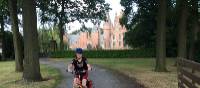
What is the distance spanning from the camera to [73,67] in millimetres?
11477

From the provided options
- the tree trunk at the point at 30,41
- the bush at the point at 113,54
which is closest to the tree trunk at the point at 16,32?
the tree trunk at the point at 30,41

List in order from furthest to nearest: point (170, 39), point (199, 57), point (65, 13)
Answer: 1. point (65, 13)
2. point (170, 39)
3. point (199, 57)

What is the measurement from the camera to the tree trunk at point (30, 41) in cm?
2061

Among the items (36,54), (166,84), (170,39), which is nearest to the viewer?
(166,84)

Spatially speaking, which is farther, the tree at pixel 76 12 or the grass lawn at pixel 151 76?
the tree at pixel 76 12

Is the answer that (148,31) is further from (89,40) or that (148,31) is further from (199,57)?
(89,40)

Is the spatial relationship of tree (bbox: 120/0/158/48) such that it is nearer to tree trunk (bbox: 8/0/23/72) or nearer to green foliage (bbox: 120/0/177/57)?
green foliage (bbox: 120/0/177/57)

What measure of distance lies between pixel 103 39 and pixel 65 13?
6316 cm

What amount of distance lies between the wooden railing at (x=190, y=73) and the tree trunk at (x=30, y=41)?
10653mm

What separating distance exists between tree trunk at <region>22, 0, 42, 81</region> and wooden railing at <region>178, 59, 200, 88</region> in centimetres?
1065

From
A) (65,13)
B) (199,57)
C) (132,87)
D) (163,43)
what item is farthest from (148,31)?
(132,87)

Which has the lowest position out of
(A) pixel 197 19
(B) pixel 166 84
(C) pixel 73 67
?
(B) pixel 166 84

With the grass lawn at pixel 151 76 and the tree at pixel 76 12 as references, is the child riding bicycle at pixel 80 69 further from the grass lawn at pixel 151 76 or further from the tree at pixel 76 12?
the tree at pixel 76 12

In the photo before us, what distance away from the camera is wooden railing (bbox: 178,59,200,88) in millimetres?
9105
